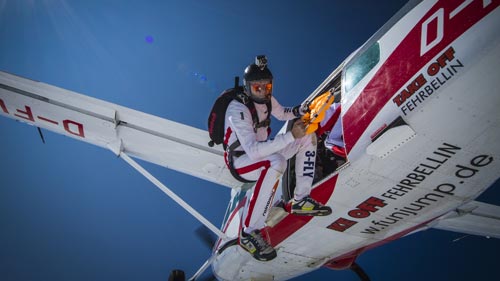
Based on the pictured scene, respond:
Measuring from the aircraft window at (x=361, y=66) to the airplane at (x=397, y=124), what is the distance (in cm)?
1

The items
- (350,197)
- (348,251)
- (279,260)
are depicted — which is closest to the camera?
(350,197)

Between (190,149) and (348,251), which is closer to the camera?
(348,251)

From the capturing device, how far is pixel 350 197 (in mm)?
4051

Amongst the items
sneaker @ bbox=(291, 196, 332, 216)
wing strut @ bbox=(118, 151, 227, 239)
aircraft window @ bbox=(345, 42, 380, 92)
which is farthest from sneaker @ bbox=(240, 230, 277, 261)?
aircraft window @ bbox=(345, 42, 380, 92)

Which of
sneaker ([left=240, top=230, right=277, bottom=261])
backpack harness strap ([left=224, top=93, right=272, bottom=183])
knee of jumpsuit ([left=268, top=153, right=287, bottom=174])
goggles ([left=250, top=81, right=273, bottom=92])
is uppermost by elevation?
goggles ([left=250, top=81, right=273, bottom=92])

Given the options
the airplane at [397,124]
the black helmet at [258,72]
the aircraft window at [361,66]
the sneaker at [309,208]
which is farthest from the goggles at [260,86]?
the sneaker at [309,208]

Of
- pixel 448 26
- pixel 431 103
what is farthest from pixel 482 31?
pixel 431 103

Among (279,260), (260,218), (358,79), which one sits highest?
(358,79)

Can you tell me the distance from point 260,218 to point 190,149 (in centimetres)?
243

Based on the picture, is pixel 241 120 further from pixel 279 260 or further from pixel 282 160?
pixel 279 260

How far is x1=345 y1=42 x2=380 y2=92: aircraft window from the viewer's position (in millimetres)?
3613

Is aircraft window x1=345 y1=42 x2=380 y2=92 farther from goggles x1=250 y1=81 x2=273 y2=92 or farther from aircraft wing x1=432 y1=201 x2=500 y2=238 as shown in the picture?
aircraft wing x1=432 y1=201 x2=500 y2=238

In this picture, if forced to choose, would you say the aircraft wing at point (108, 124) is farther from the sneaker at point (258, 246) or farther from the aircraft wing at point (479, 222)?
the aircraft wing at point (479, 222)

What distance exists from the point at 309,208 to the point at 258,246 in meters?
0.74
